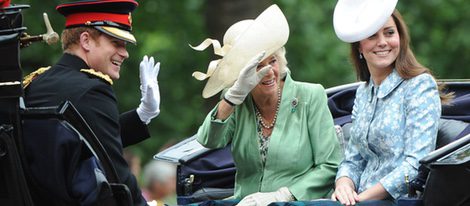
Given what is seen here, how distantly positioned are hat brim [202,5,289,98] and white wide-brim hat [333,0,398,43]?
0.28 metres

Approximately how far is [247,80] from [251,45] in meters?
0.30

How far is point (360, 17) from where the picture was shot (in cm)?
602

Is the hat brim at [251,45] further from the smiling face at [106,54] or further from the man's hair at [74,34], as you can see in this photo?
the man's hair at [74,34]

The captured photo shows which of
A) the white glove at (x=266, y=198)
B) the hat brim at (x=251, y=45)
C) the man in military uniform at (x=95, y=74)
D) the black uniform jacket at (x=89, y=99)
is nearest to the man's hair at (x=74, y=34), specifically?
the man in military uniform at (x=95, y=74)

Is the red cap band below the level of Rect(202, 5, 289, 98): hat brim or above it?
above

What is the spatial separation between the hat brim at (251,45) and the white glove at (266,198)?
554 mm

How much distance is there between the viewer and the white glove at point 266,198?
235 inches

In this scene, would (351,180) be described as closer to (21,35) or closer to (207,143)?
(207,143)

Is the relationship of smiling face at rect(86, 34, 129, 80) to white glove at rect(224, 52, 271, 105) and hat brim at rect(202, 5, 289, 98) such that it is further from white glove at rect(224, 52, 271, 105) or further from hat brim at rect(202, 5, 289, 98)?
white glove at rect(224, 52, 271, 105)

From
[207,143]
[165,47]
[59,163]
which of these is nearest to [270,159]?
[207,143]

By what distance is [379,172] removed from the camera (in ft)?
19.7

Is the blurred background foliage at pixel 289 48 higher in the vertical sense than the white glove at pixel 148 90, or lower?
lower

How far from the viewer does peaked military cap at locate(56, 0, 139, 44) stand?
6008mm

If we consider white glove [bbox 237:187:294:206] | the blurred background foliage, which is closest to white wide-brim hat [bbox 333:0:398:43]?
white glove [bbox 237:187:294:206]
